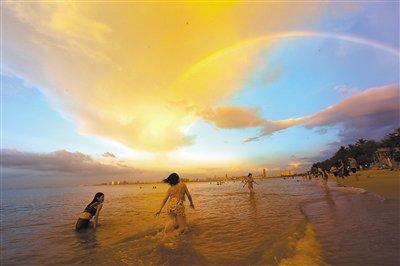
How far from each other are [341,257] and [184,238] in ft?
18.3

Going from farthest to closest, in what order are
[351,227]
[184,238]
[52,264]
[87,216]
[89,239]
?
[87,216] → [89,239] → [184,238] → [351,227] → [52,264]

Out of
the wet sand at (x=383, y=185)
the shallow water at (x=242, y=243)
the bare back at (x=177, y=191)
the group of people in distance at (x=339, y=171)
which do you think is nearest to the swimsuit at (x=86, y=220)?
the shallow water at (x=242, y=243)

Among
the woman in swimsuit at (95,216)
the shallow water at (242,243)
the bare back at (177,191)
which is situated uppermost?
the bare back at (177,191)

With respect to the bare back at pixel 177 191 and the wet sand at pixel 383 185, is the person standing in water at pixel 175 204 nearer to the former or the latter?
the bare back at pixel 177 191

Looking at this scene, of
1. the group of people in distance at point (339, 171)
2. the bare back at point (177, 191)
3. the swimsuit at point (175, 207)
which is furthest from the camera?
the group of people in distance at point (339, 171)

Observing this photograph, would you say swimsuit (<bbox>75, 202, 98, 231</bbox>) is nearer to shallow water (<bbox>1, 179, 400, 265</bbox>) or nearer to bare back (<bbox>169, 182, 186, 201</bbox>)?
shallow water (<bbox>1, 179, 400, 265</bbox>)

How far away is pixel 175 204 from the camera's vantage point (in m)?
11.3

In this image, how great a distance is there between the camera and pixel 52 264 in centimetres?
880

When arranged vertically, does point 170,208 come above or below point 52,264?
above

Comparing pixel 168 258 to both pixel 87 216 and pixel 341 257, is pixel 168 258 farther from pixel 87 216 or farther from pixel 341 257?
pixel 87 216

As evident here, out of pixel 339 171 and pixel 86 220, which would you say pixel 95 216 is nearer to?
pixel 86 220

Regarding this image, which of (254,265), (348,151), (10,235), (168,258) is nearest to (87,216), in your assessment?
(10,235)

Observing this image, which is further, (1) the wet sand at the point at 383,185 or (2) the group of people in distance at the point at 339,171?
(2) the group of people in distance at the point at 339,171

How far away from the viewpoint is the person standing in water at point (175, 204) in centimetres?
1138
